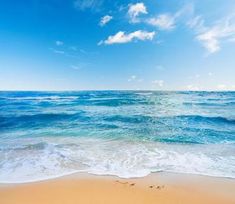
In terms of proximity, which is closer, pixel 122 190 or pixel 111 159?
pixel 122 190

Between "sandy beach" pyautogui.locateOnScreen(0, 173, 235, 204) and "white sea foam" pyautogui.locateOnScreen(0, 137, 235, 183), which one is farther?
"white sea foam" pyautogui.locateOnScreen(0, 137, 235, 183)

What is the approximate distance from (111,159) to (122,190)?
1.99 meters

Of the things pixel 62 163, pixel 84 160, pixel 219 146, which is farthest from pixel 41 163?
pixel 219 146

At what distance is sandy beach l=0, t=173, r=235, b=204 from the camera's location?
3.99 m

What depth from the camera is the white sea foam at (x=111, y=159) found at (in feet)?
17.7

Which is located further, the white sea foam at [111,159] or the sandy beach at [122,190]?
the white sea foam at [111,159]

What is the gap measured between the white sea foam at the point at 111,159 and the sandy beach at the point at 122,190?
0.38m

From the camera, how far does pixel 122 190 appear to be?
4.34 metres

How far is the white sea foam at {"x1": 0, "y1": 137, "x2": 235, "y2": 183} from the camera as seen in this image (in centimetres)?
539

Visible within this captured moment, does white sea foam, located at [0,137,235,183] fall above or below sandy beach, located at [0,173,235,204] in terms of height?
below

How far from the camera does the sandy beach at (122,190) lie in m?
3.99

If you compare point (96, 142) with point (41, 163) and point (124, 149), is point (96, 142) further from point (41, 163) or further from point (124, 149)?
point (41, 163)

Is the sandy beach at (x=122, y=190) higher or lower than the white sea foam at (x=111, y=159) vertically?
higher

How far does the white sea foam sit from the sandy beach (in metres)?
0.38
